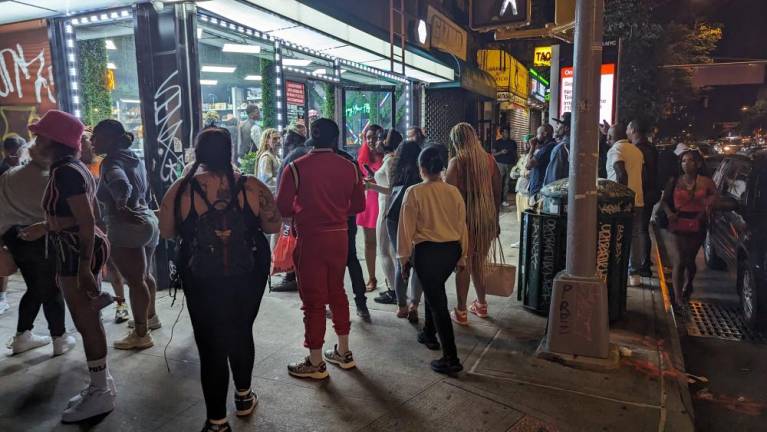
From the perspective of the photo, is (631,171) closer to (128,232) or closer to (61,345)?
(128,232)

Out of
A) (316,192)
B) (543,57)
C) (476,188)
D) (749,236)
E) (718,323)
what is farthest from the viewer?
(543,57)

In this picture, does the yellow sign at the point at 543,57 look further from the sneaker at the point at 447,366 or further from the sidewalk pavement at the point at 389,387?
the sneaker at the point at 447,366

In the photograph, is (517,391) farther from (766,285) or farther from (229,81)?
(229,81)

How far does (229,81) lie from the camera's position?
36.8ft

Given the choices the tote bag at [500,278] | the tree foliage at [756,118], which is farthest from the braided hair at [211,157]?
the tree foliage at [756,118]

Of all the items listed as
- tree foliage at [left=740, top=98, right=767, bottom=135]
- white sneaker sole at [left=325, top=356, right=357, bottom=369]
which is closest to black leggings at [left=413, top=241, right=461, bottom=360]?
white sneaker sole at [left=325, top=356, right=357, bottom=369]

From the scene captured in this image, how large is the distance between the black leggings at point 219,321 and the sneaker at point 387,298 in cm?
277

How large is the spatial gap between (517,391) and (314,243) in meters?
1.82

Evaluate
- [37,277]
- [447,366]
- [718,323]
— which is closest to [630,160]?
[718,323]

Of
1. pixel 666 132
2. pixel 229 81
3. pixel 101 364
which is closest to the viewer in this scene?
pixel 101 364

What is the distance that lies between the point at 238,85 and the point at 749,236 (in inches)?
357

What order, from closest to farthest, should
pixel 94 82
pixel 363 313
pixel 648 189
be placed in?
pixel 363 313 < pixel 648 189 < pixel 94 82

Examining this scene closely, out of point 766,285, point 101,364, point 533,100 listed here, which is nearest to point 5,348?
point 101,364

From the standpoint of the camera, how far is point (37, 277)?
4496mm
